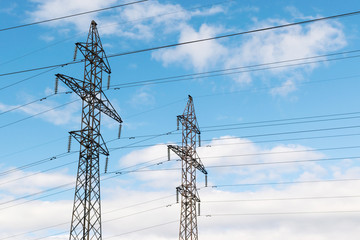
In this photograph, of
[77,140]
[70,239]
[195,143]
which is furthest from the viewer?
[195,143]

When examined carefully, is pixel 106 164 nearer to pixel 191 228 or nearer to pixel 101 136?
pixel 101 136

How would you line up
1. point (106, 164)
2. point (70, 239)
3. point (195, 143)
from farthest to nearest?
point (195, 143) < point (106, 164) < point (70, 239)

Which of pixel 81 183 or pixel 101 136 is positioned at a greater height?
pixel 101 136

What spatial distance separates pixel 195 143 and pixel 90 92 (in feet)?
56.6

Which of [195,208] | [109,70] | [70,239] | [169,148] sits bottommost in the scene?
[70,239]

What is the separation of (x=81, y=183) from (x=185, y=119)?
2009cm

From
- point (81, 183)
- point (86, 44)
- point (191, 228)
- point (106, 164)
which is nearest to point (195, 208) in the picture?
point (191, 228)

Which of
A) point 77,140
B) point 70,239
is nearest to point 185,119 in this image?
point 77,140

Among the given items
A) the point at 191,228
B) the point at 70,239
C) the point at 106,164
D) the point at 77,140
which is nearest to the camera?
the point at 70,239

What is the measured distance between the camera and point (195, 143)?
50969mm

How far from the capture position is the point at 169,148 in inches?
1861

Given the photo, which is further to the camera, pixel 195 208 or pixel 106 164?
pixel 195 208

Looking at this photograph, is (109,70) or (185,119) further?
(185,119)

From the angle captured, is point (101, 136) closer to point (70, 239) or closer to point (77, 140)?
point (77, 140)
